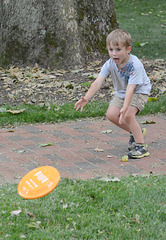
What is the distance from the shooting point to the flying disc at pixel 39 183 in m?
2.89

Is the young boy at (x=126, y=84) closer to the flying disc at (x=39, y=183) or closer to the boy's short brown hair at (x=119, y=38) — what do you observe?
the boy's short brown hair at (x=119, y=38)

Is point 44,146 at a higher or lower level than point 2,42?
lower

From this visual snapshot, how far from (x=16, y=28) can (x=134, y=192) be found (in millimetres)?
4970

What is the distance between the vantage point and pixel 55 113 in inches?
225

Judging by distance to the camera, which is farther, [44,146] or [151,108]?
[151,108]

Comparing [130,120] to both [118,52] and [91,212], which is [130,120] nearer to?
[118,52]

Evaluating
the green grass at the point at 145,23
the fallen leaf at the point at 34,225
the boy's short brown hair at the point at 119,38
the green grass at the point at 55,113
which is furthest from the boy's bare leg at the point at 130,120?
the green grass at the point at 145,23

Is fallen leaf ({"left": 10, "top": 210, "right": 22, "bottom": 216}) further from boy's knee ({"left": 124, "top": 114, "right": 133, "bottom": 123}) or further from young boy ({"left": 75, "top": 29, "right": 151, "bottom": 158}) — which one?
boy's knee ({"left": 124, "top": 114, "right": 133, "bottom": 123})

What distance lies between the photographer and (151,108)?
6059mm

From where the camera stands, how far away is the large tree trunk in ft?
24.3

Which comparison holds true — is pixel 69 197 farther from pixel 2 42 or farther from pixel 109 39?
pixel 2 42

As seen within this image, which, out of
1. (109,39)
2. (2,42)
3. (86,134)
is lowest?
(86,134)

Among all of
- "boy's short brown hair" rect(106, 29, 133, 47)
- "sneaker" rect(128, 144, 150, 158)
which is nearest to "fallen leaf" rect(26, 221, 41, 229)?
"sneaker" rect(128, 144, 150, 158)

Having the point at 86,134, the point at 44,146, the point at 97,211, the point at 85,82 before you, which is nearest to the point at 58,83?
the point at 85,82
